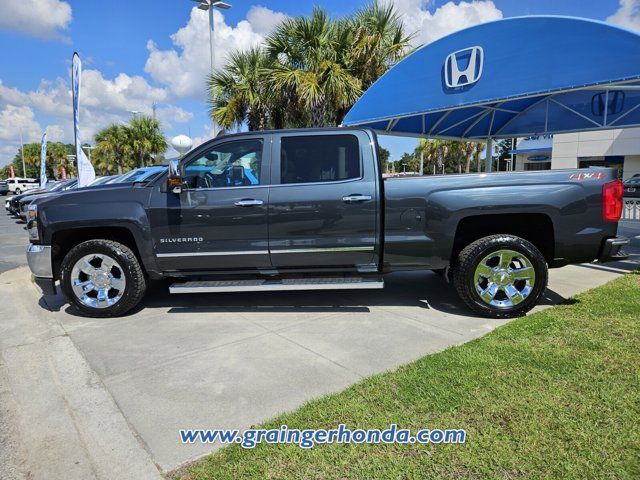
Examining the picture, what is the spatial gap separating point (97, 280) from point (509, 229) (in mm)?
4609

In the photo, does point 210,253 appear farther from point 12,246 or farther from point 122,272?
point 12,246

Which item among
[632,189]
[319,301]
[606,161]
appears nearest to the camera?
[319,301]

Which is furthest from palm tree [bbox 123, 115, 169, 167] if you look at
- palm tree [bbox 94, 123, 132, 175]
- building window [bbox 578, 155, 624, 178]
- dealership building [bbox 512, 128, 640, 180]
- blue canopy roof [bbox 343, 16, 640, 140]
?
building window [bbox 578, 155, 624, 178]

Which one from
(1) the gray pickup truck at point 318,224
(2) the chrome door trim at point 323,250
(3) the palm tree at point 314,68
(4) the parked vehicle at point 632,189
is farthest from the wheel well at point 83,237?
(4) the parked vehicle at point 632,189

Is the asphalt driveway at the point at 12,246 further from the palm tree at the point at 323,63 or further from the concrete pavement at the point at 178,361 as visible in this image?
the palm tree at the point at 323,63

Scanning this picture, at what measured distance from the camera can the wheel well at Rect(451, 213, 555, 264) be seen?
462 cm

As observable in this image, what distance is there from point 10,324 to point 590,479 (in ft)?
18.1

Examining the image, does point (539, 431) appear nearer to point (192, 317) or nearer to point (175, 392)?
point (175, 392)

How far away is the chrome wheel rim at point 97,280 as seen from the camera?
477cm

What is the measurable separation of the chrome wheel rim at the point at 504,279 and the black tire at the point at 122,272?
3637mm

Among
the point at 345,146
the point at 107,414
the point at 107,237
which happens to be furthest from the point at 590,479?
the point at 107,237

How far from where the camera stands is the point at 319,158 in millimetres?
4719

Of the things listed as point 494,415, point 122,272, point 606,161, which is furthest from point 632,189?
point 122,272

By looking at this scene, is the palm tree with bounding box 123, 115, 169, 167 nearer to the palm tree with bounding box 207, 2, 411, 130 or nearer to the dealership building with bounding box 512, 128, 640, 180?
the palm tree with bounding box 207, 2, 411, 130
